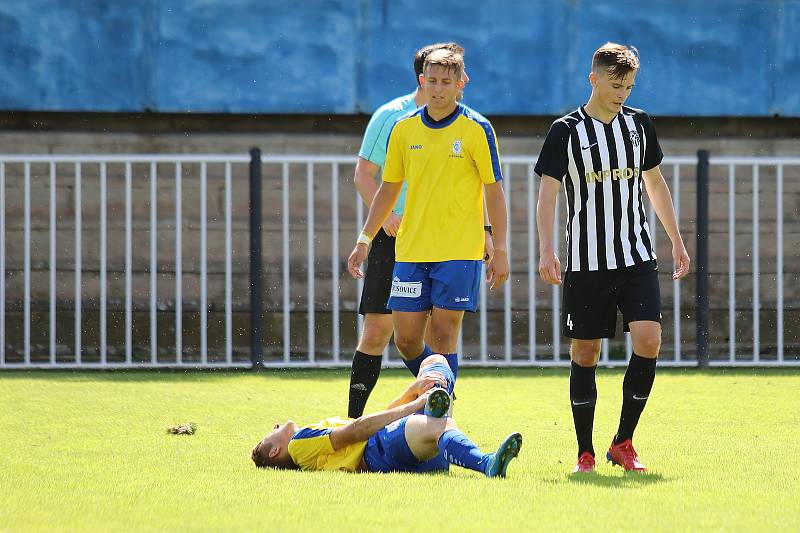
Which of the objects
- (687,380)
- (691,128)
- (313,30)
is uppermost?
(313,30)

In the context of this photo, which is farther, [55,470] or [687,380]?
[687,380]

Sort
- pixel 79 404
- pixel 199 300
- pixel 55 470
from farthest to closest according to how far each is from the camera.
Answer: pixel 199 300 < pixel 79 404 < pixel 55 470

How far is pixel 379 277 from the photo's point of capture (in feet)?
19.9

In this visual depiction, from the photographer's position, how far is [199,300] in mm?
10508

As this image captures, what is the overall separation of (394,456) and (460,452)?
290 millimetres

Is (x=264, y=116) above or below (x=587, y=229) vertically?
above

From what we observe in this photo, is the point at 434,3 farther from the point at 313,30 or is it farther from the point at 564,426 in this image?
the point at 564,426

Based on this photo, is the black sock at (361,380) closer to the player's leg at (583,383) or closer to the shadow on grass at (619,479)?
the player's leg at (583,383)

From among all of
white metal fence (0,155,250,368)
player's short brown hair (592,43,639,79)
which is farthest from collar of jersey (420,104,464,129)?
white metal fence (0,155,250,368)

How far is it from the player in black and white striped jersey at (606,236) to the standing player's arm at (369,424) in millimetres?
700

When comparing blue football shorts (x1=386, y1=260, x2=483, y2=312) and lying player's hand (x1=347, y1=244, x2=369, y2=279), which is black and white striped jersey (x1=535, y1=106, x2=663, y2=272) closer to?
blue football shorts (x1=386, y1=260, x2=483, y2=312)

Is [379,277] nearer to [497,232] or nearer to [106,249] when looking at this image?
[497,232]

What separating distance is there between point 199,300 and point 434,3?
2.98 m

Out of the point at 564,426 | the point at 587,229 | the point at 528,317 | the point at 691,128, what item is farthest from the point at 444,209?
the point at 691,128
